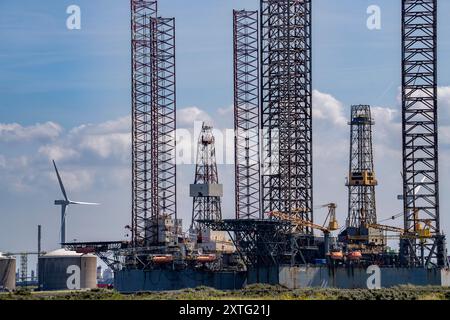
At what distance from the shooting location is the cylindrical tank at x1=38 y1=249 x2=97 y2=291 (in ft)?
514

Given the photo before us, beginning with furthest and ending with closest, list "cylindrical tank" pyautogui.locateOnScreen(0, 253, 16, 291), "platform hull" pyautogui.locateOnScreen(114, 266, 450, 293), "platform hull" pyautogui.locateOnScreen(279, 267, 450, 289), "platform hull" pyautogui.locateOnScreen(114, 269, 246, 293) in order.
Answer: "cylindrical tank" pyautogui.locateOnScreen(0, 253, 16, 291)
"platform hull" pyautogui.locateOnScreen(114, 269, 246, 293)
"platform hull" pyautogui.locateOnScreen(279, 267, 450, 289)
"platform hull" pyautogui.locateOnScreen(114, 266, 450, 293)

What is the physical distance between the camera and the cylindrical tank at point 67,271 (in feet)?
514

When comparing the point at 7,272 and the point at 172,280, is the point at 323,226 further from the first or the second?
the point at 7,272

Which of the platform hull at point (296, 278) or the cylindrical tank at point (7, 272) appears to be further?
the cylindrical tank at point (7, 272)

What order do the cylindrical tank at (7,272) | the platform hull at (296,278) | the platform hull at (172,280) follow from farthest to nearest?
the cylindrical tank at (7,272) → the platform hull at (172,280) → the platform hull at (296,278)

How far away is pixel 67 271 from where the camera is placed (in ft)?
516

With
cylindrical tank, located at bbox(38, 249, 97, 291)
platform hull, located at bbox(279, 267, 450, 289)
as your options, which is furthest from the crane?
cylindrical tank, located at bbox(38, 249, 97, 291)

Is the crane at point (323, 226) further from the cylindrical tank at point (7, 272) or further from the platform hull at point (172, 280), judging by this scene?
the cylindrical tank at point (7, 272)

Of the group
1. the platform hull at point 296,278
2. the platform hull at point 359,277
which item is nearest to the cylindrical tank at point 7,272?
the platform hull at point 296,278

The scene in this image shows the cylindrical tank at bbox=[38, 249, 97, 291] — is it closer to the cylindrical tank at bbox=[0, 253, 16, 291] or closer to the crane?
the cylindrical tank at bbox=[0, 253, 16, 291]

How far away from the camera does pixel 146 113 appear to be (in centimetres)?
13538
